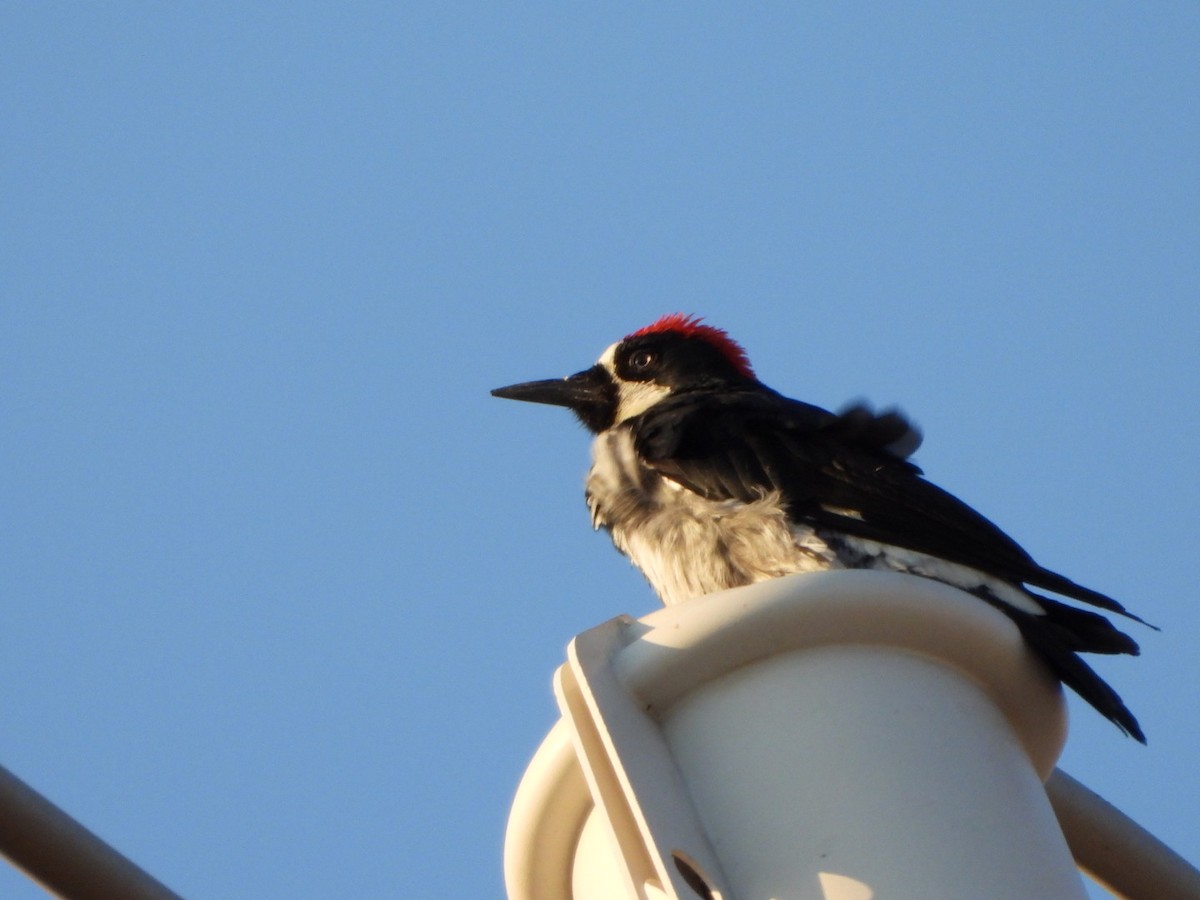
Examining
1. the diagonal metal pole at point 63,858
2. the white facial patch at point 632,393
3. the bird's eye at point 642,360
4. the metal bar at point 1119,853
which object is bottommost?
the metal bar at point 1119,853

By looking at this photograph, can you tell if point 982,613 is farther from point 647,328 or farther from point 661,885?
point 647,328

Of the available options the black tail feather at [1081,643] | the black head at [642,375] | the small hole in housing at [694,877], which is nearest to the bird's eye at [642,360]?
the black head at [642,375]

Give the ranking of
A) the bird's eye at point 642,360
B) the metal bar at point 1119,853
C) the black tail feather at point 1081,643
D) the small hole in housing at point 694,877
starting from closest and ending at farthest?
1. the small hole in housing at point 694,877
2. the metal bar at point 1119,853
3. the black tail feather at point 1081,643
4. the bird's eye at point 642,360

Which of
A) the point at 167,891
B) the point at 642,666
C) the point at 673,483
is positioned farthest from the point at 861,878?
the point at 673,483

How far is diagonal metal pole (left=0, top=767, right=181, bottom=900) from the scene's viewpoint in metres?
1.78

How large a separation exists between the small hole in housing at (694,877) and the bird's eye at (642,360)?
161 inches

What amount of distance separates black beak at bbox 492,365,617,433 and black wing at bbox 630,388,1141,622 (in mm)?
847

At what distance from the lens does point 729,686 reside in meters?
1.97

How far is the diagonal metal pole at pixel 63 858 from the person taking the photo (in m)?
1.78

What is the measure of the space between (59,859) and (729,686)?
83 centimetres

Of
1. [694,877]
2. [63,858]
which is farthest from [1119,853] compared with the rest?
[63,858]

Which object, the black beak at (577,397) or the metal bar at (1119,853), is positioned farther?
the black beak at (577,397)

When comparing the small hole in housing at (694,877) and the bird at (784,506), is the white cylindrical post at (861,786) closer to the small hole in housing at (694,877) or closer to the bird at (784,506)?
the small hole in housing at (694,877)

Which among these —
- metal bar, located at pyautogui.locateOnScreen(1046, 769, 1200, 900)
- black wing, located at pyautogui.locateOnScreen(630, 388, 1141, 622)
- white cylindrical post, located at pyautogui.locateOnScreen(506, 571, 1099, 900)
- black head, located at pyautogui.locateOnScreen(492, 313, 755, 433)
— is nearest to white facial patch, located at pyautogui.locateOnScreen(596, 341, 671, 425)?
black head, located at pyautogui.locateOnScreen(492, 313, 755, 433)
